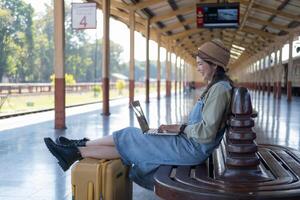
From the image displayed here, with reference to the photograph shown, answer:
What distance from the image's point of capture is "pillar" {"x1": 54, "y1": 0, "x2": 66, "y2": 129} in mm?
9055

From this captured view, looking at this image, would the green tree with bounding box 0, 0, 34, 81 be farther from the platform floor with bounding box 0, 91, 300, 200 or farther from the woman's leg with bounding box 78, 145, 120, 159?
the woman's leg with bounding box 78, 145, 120, 159

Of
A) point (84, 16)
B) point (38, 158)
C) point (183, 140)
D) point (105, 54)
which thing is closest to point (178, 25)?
point (105, 54)

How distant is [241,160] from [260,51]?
39.2 m

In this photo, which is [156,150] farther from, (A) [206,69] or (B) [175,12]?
(B) [175,12]

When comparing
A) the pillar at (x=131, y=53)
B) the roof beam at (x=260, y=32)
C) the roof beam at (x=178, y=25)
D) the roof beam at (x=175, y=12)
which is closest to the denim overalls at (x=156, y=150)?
the pillar at (x=131, y=53)

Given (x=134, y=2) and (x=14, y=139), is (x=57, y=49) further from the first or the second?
(x=134, y=2)

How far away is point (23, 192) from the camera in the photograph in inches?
156

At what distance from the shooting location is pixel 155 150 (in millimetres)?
2812

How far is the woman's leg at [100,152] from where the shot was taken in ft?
9.77

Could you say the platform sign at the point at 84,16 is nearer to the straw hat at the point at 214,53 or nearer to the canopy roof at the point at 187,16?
the canopy roof at the point at 187,16

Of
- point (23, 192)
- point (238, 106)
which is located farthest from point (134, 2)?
point (238, 106)

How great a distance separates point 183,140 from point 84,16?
25.0 feet

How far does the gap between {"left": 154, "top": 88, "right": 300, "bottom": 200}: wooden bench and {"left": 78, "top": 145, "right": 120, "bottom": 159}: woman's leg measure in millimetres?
455

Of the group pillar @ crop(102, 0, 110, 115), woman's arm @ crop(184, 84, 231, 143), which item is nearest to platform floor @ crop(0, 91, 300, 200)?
woman's arm @ crop(184, 84, 231, 143)
